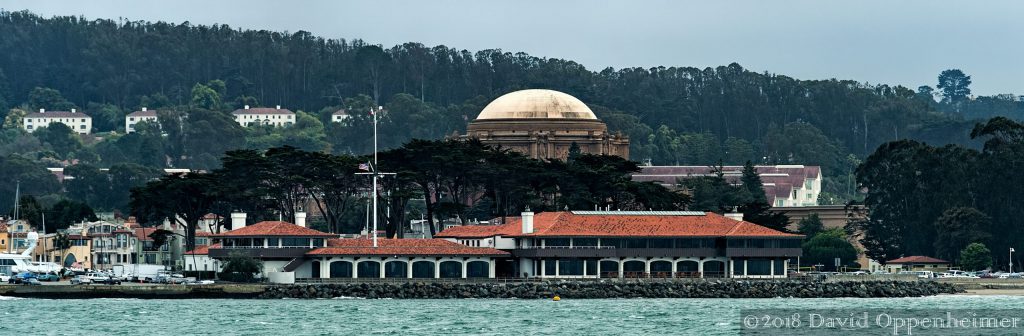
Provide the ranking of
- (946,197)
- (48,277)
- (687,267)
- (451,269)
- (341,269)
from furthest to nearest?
1. (946,197)
2. (687,267)
3. (48,277)
4. (451,269)
5. (341,269)

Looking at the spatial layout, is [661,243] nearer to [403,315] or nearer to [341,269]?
[341,269]

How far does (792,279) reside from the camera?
11906cm

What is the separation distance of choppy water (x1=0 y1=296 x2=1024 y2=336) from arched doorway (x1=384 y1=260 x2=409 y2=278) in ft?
21.4

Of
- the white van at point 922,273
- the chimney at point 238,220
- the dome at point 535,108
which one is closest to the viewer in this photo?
the chimney at point 238,220

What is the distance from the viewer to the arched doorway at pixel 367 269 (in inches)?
4520

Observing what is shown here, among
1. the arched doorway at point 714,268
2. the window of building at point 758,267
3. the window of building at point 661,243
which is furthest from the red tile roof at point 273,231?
the window of building at point 758,267

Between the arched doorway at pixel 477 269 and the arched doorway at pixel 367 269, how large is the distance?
458 cm

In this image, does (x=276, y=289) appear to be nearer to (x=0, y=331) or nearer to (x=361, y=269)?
(x=361, y=269)

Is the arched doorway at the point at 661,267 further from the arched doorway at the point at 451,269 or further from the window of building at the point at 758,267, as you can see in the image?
the arched doorway at the point at 451,269

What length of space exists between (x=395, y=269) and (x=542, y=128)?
64117 millimetres

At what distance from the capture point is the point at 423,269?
116 m

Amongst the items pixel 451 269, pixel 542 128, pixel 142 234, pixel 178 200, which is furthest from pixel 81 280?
pixel 542 128

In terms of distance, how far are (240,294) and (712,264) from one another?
2445 centimetres

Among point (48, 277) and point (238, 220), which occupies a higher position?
point (238, 220)
